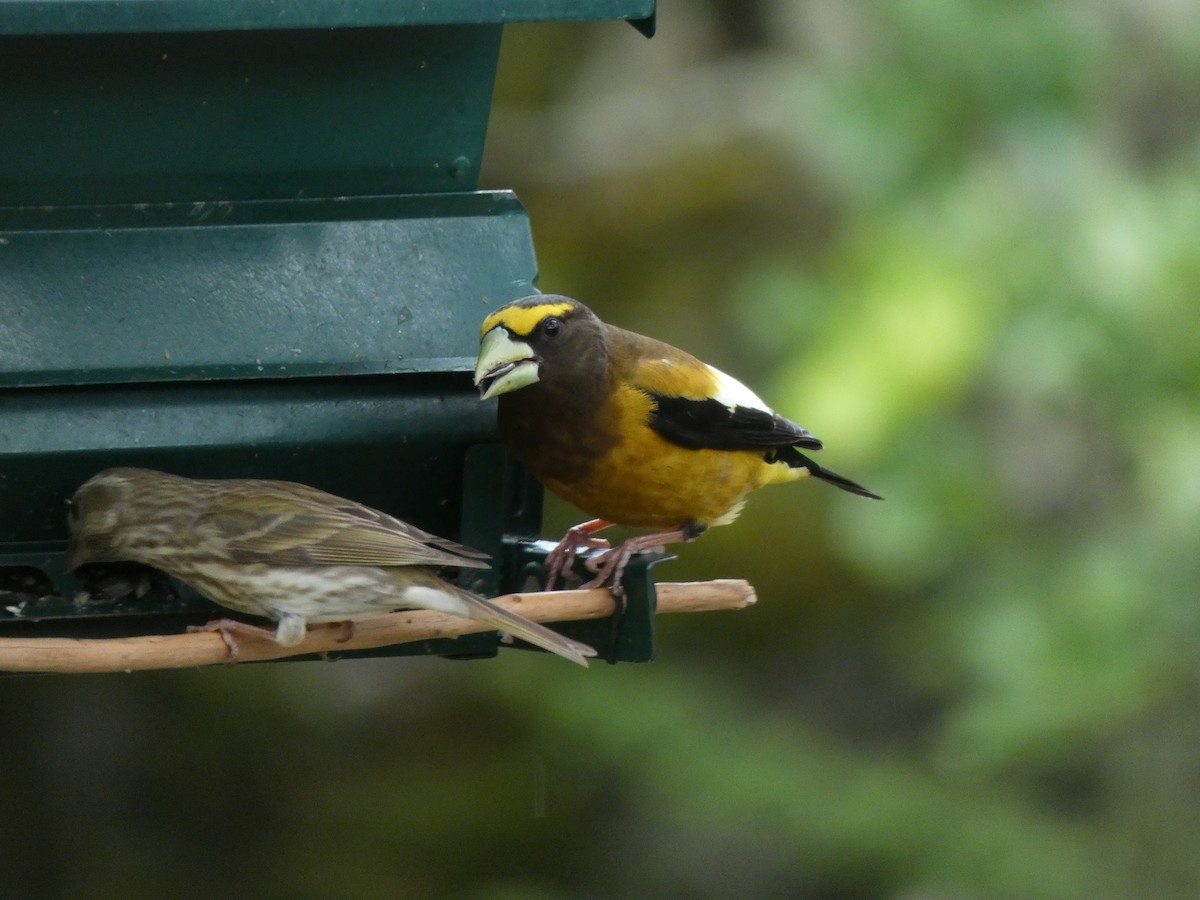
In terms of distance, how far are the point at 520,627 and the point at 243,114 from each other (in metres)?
1.29

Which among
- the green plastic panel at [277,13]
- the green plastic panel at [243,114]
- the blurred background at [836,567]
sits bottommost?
the blurred background at [836,567]

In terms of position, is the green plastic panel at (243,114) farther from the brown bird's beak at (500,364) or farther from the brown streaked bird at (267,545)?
the brown streaked bird at (267,545)

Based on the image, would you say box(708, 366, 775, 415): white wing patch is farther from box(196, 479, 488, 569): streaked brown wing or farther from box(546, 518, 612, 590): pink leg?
box(196, 479, 488, 569): streaked brown wing

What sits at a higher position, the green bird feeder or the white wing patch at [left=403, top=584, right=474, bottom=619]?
the green bird feeder

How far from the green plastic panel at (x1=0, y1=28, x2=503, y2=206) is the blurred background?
89.5 inches

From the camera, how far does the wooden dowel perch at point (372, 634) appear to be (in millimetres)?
2875

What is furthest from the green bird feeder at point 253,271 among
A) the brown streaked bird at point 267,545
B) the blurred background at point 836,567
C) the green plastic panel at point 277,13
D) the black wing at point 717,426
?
the blurred background at point 836,567

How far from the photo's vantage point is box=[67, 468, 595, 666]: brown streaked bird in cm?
346

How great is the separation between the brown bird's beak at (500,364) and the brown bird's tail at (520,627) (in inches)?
18.7

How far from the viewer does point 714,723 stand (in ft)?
24.7

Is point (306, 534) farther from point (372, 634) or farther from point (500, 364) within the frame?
point (500, 364)

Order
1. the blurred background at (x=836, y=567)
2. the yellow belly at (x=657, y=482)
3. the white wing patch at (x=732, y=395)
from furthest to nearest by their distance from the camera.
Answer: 1. the blurred background at (x=836, y=567)
2. the white wing patch at (x=732, y=395)
3. the yellow belly at (x=657, y=482)

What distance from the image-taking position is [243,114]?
383 cm

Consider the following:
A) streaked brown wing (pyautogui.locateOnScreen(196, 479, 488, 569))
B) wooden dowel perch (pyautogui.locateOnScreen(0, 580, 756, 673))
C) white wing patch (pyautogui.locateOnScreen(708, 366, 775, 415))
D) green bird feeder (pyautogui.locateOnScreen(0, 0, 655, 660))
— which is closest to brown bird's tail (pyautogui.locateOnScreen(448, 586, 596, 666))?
wooden dowel perch (pyautogui.locateOnScreen(0, 580, 756, 673))
